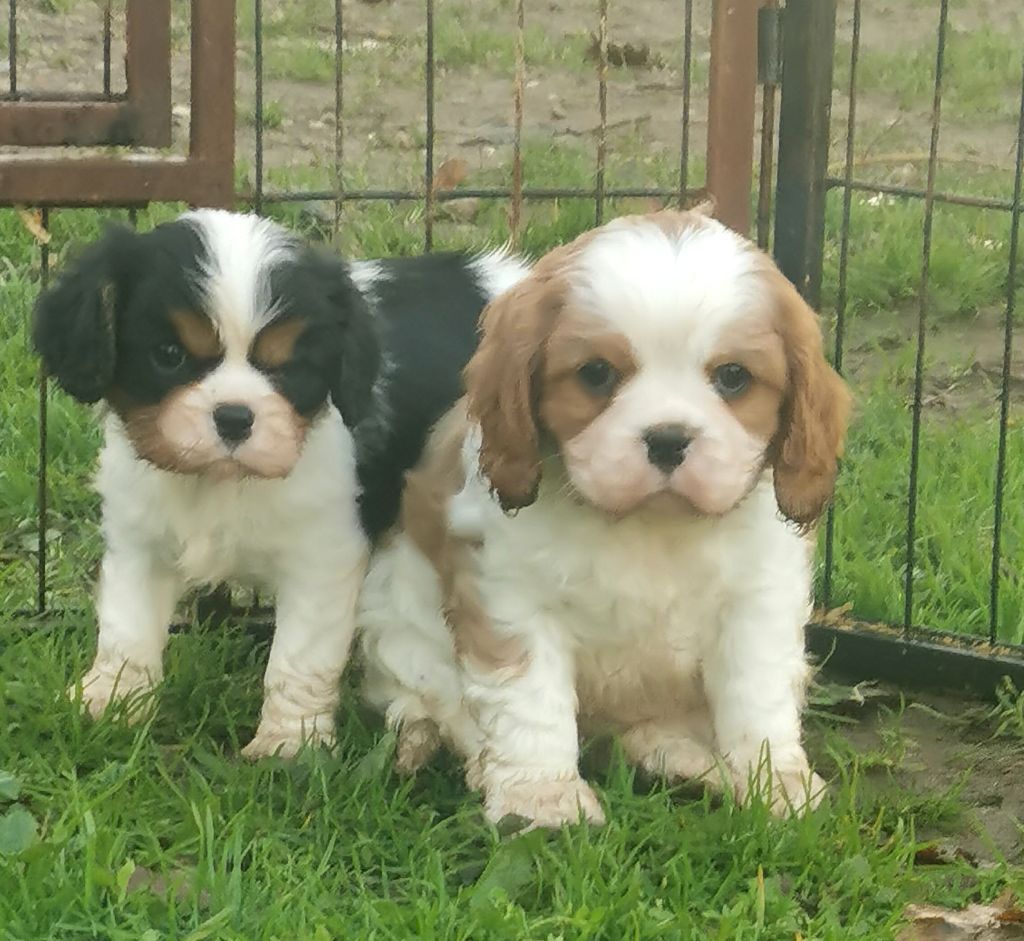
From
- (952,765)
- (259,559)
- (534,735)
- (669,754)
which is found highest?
(259,559)

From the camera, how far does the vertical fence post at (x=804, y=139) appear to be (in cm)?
378

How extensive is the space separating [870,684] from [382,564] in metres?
1.22

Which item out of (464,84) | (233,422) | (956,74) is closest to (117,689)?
(233,422)

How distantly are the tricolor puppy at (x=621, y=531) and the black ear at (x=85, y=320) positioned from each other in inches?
26.9

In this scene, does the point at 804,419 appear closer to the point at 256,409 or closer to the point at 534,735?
the point at 534,735

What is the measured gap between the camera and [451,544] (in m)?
3.31

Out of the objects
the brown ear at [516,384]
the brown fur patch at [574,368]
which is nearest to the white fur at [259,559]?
the brown ear at [516,384]

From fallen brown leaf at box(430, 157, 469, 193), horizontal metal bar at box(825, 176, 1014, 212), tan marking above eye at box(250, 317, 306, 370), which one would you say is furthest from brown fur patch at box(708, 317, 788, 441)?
fallen brown leaf at box(430, 157, 469, 193)

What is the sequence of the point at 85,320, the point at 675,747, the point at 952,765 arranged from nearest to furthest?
1. the point at 85,320
2. the point at 675,747
3. the point at 952,765

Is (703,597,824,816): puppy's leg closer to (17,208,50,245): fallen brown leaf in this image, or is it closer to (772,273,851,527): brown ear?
(772,273,851,527): brown ear

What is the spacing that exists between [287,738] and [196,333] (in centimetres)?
86

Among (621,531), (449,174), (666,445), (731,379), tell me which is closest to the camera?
(666,445)

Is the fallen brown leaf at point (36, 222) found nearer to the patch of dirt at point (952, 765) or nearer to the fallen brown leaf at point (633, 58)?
the patch of dirt at point (952, 765)

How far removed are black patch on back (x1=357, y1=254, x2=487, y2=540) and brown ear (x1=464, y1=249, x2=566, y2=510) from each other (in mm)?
598
